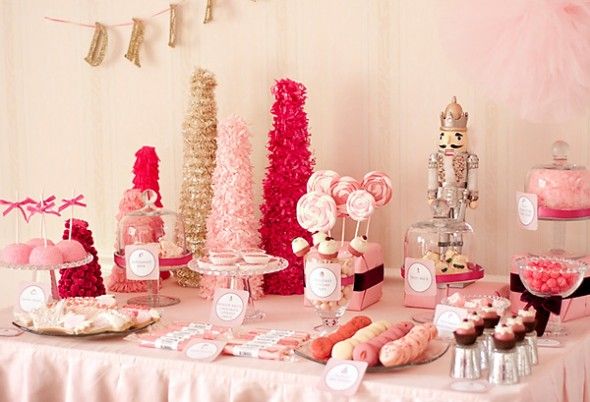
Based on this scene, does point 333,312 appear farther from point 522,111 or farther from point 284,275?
point 522,111

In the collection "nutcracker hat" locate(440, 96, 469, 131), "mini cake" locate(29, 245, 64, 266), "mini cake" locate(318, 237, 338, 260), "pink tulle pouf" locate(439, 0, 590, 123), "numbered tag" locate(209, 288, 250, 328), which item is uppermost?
"pink tulle pouf" locate(439, 0, 590, 123)

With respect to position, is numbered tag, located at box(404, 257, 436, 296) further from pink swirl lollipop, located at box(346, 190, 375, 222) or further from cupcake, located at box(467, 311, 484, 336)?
cupcake, located at box(467, 311, 484, 336)

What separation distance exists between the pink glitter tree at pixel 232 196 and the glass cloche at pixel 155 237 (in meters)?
0.08

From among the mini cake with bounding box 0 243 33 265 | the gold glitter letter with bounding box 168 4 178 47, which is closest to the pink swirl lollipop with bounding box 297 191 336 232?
the mini cake with bounding box 0 243 33 265

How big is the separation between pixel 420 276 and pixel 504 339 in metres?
0.46

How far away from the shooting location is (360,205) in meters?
2.15

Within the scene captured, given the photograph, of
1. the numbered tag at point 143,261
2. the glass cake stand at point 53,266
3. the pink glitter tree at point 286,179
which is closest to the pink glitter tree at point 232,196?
the pink glitter tree at point 286,179

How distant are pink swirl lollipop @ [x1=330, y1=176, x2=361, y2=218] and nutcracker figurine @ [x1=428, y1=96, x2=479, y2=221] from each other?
0.68 ft

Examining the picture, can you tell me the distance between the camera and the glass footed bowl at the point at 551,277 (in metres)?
1.94

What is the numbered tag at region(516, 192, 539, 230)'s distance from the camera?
2.19m

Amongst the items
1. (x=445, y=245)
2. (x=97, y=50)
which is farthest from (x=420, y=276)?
(x=97, y=50)

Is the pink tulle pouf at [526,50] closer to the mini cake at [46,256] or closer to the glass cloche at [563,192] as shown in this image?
the glass cloche at [563,192]

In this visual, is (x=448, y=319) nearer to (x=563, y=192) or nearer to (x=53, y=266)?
(x=563, y=192)

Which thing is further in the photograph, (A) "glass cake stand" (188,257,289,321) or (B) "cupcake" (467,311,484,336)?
(A) "glass cake stand" (188,257,289,321)
